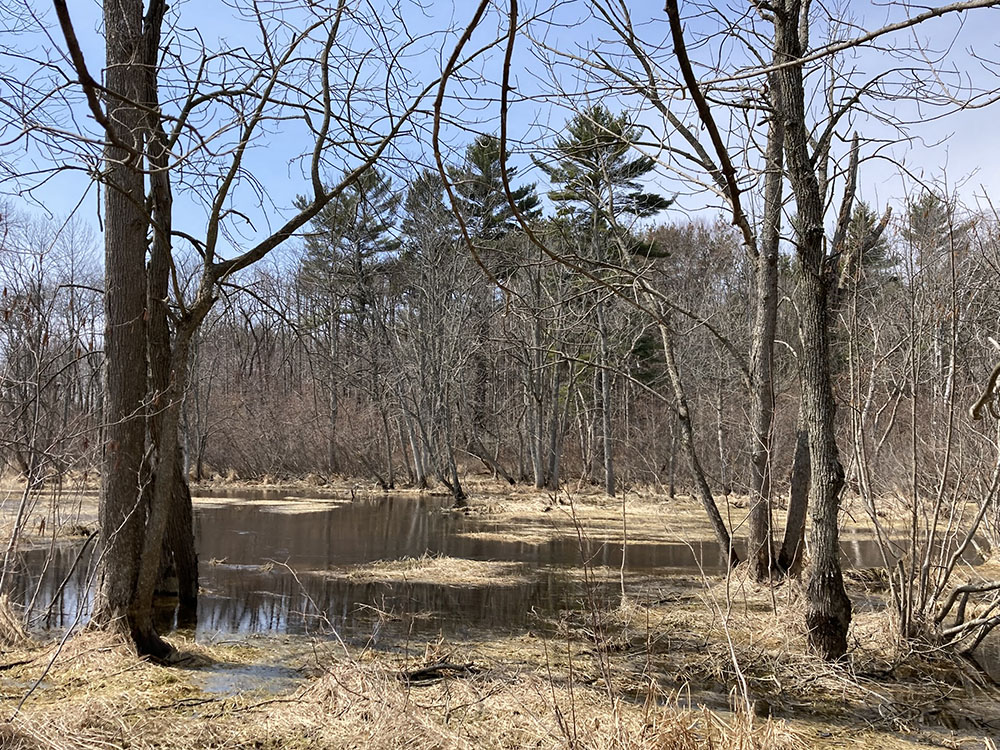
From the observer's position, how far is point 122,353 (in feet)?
21.5

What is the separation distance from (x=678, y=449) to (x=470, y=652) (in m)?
20.9

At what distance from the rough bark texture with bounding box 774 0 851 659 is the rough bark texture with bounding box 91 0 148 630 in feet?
16.7

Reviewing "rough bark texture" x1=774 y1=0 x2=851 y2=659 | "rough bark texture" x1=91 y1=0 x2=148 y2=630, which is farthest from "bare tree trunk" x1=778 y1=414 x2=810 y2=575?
"rough bark texture" x1=91 y1=0 x2=148 y2=630

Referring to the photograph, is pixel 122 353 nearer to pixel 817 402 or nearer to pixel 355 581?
pixel 355 581

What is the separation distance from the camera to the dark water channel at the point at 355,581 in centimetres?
831

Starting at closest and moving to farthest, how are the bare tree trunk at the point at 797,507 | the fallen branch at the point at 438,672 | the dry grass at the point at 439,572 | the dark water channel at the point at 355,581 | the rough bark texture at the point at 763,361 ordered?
the fallen branch at the point at 438,672, the dark water channel at the point at 355,581, the bare tree trunk at the point at 797,507, the rough bark texture at the point at 763,361, the dry grass at the point at 439,572

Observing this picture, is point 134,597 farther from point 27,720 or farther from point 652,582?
point 652,582

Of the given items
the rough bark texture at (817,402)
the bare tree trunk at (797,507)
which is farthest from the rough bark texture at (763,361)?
the rough bark texture at (817,402)

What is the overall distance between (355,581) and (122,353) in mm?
5261

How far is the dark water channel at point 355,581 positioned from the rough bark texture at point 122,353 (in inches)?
12.7

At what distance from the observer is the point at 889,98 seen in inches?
195

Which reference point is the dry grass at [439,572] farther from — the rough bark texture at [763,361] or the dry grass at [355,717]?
the dry grass at [355,717]

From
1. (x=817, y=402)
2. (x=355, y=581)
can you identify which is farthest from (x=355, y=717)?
(x=355, y=581)

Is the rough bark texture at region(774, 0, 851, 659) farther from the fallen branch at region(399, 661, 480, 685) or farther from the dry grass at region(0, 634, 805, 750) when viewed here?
the fallen branch at region(399, 661, 480, 685)
